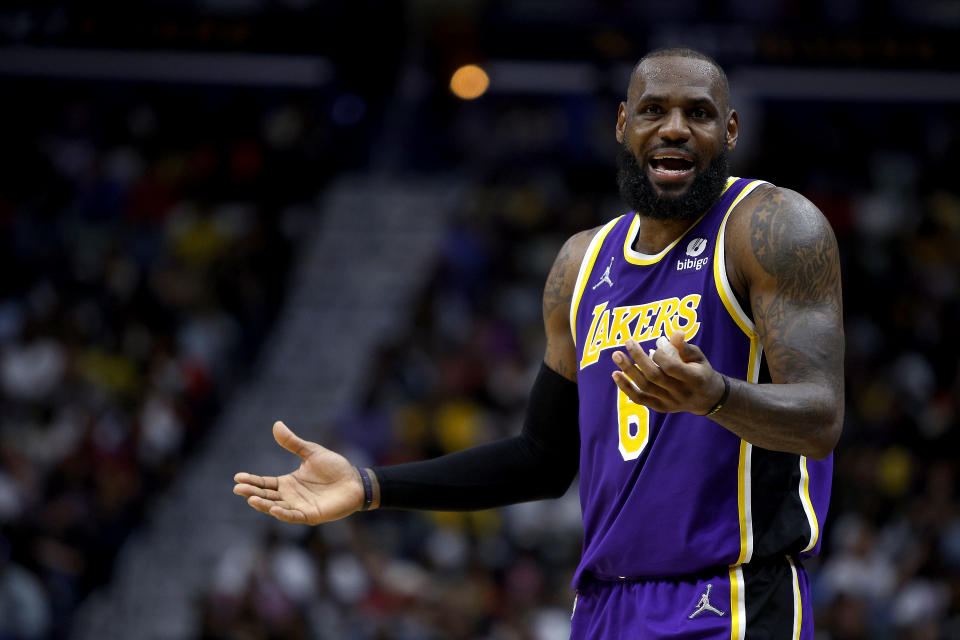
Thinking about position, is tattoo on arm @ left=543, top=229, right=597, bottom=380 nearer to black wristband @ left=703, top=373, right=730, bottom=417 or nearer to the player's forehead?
the player's forehead

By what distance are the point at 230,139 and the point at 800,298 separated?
43.2 ft

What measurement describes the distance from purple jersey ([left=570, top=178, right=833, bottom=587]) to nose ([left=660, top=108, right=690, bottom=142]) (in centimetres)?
22

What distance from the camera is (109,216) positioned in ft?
48.2

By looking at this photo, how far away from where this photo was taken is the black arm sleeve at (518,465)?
3.93m

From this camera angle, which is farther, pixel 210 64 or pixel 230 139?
pixel 230 139

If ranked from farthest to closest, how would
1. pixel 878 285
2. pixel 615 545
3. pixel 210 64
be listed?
pixel 210 64 → pixel 878 285 → pixel 615 545

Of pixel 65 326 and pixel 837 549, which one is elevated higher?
pixel 65 326

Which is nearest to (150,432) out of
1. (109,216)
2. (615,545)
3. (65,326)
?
(65,326)

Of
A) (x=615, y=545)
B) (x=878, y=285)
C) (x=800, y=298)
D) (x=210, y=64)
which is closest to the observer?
(x=800, y=298)

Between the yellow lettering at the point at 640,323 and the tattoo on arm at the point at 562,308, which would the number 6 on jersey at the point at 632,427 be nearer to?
the yellow lettering at the point at 640,323

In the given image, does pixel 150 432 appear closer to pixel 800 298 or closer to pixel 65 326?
pixel 65 326

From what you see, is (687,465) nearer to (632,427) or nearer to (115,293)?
(632,427)

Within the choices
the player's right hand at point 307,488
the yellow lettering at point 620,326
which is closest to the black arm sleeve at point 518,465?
the player's right hand at point 307,488

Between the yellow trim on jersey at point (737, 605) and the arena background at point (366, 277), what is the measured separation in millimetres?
A: 5919
